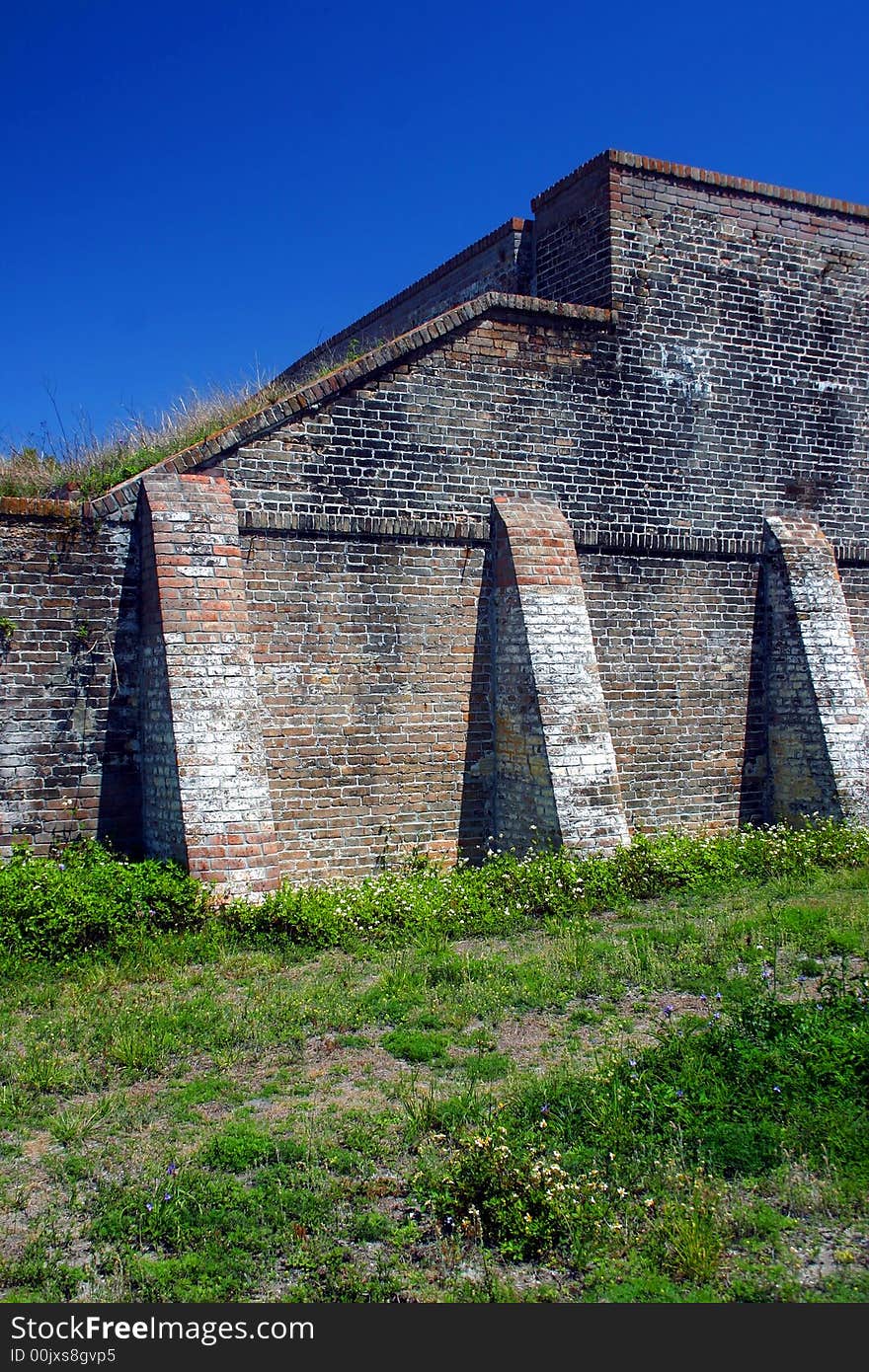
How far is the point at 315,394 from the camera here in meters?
9.16

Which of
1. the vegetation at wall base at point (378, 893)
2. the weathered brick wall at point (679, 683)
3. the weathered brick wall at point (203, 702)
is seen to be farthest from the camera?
the weathered brick wall at point (679, 683)

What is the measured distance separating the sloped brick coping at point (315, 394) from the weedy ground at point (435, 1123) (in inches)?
140

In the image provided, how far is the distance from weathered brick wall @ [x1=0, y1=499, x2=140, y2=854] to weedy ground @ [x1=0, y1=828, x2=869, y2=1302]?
170cm

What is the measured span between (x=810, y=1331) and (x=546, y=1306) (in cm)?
82

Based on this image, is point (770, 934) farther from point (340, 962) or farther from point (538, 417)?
point (538, 417)

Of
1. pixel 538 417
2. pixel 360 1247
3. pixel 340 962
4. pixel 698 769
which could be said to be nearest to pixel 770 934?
pixel 340 962

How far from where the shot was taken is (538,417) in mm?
10422

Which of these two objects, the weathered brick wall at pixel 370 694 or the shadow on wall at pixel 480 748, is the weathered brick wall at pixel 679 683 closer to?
the shadow on wall at pixel 480 748

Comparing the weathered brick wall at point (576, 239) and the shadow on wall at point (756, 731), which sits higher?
the weathered brick wall at point (576, 239)

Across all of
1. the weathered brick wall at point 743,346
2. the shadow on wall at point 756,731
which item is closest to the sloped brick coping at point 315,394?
the weathered brick wall at point 743,346

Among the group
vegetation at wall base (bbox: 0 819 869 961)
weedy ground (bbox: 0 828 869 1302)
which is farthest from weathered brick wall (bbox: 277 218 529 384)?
weedy ground (bbox: 0 828 869 1302)

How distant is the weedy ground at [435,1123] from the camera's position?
3631mm

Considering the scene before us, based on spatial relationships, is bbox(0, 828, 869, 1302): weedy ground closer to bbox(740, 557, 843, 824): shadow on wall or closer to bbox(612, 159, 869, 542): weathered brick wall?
bbox(740, 557, 843, 824): shadow on wall

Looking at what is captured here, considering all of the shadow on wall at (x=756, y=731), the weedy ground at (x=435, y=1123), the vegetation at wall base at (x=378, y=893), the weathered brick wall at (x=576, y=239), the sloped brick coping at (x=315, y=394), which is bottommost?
the weedy ground at (x=435, y=1123)
